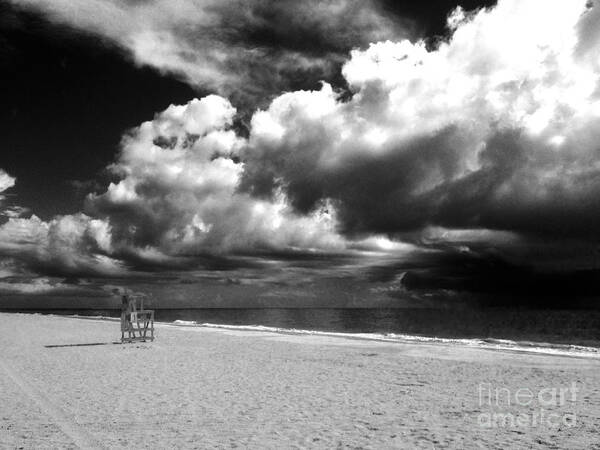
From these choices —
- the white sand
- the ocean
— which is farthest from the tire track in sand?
the ocean

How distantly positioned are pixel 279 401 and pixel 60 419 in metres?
4.56

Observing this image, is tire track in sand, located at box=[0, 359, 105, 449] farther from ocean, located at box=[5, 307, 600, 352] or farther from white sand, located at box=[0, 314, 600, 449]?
ocean, located at box=[5, 307, 600, 352]

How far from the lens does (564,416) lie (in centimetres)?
993

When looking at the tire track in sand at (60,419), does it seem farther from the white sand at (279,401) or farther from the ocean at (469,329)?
the ocean at (469,329)

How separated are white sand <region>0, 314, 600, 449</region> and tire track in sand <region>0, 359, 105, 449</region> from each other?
0.15 feet

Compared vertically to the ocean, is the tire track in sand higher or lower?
higher

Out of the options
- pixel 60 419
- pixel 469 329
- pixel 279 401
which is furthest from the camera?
pixel 469 329

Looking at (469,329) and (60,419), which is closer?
(60,419)

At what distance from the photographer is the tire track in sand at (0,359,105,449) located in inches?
320

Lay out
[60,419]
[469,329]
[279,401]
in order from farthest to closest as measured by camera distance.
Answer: [469,329] → [279,401] → [60,419]

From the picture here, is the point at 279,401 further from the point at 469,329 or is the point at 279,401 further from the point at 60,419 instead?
the point at 469,329

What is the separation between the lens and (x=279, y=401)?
11.4 m

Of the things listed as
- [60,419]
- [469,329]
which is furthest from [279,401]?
[469,329]

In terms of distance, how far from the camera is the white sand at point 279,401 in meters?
8.30
